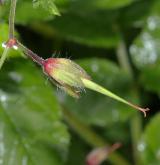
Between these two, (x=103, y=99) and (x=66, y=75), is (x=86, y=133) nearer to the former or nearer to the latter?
(x=103, y=99)

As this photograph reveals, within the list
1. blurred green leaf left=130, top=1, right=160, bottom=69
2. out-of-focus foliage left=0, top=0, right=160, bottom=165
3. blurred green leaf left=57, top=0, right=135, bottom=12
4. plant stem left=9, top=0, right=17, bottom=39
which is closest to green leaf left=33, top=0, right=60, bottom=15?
plant stem left=9, top=0, right=17, bottom=39

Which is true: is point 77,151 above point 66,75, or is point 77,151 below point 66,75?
below

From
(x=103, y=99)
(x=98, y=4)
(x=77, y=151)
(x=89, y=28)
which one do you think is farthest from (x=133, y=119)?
(x=98, y=4)

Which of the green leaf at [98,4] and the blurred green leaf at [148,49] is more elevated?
the green leaf at [98,4]

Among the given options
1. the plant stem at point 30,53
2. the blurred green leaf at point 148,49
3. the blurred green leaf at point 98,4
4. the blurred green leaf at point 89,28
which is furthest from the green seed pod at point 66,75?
the blurred green leaf at point 148,49

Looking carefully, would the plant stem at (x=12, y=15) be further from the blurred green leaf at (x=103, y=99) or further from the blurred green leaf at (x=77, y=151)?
the blurred green leaf at (x=77, y=151)

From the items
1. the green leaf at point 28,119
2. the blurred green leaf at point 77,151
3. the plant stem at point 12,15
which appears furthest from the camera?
the blurred green leaf at point 77,151

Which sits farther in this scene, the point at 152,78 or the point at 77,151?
the point at 77,151

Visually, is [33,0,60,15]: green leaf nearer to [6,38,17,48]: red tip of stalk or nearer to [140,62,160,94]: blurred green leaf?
[6,38,17,48]: red tip of stalk
